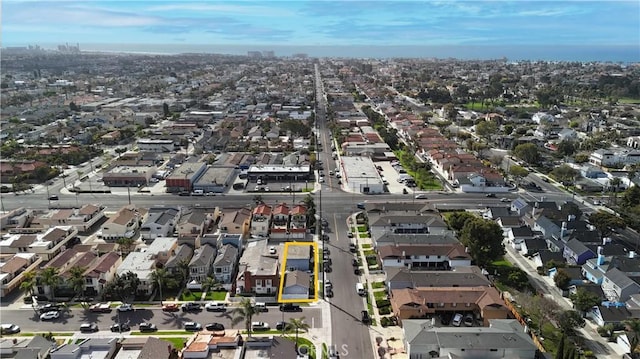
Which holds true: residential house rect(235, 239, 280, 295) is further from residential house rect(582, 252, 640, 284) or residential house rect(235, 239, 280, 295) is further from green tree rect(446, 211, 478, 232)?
residential house rect(582, 252, 640, 284)

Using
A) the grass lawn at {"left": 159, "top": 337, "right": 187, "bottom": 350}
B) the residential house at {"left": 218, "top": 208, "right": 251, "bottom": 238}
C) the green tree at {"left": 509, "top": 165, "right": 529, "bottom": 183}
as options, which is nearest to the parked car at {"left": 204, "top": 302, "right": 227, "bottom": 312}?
the grass lawn at {"left": 159, "top": 337, "right": 187, "bottom": 350}

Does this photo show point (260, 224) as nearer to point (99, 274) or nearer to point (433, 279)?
point (99, 274)

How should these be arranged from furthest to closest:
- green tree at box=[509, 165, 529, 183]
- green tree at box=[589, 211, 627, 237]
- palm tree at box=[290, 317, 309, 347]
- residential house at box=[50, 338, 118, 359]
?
1. green tree at box=[509, 165, 529, 183]
2. green tree at box=[589, 211, 627, 237]
3. palm tree at box=[290, 317, 309, 347]
4. residential house at box=[50, 338, 118, 359]

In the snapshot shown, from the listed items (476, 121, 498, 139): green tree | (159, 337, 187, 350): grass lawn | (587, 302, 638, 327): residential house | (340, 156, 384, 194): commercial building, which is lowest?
(159, 337, 187, 350): grass lawn

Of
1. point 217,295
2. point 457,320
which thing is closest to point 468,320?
point 457,320

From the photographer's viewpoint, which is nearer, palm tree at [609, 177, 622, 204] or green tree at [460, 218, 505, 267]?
green tree at [460, 218, 505, 267]

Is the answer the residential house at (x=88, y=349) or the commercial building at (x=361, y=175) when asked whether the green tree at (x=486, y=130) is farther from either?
the residential house at (x=88, y=349)

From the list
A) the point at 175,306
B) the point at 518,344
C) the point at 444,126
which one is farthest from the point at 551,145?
the point at 175,306

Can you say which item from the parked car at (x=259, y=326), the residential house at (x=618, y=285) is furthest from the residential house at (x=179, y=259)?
the residential house at (x=618, y=285)
